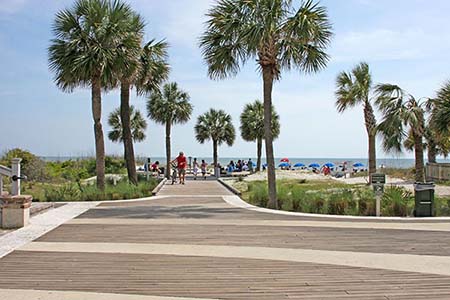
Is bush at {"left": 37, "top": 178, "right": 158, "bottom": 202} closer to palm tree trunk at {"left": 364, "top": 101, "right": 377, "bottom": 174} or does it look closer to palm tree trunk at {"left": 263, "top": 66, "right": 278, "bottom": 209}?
palm tree trunk at {"left": 263, "top": 66, "right": 278, "bottom": 209}

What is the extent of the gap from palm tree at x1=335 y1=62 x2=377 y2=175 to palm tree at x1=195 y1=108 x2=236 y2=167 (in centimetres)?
1792

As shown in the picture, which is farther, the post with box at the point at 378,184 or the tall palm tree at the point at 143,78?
the tall palm tree at the point at 143,78

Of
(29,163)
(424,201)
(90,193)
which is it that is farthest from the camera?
(29,163)

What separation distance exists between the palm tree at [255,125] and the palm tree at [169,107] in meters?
8.10

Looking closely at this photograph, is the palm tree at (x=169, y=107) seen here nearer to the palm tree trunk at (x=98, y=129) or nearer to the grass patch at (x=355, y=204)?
the palm tree trunk at (x=98, y=129)

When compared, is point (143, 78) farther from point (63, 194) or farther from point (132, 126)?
point (132, 126)

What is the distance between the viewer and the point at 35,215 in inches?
539

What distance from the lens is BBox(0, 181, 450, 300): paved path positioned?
6207 millimetres

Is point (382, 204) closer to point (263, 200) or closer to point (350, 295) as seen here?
point (263, 200)

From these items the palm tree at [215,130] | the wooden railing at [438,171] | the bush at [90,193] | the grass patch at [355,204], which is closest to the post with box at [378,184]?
the grass patch at [355,204]

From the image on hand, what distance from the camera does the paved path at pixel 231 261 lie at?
6.21 m

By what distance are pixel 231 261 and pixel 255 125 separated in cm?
3742

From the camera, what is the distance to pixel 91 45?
767 inches

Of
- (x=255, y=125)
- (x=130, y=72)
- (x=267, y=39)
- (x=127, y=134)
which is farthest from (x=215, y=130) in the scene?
(x=267, y=39)
